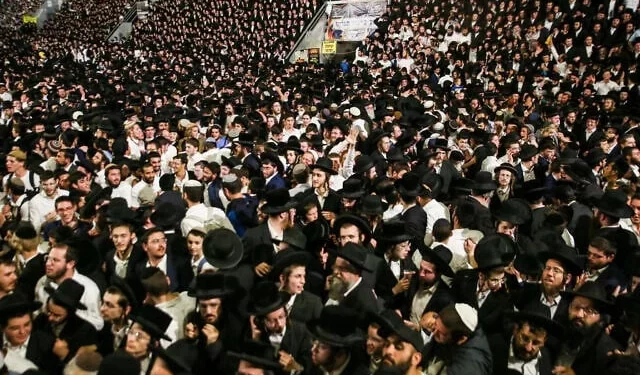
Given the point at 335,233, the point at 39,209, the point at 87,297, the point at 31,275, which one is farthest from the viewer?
the point at 39,209

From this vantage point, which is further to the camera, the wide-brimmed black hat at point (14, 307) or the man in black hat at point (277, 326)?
the man in black hat at point (277, 326)

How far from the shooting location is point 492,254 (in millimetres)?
4352

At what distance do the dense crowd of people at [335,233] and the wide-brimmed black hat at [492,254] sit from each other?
0.02m

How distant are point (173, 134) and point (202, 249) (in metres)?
6.32

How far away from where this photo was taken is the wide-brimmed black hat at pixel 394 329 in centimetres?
328

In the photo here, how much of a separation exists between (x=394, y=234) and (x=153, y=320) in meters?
2.35

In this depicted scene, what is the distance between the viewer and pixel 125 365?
291 centimetres

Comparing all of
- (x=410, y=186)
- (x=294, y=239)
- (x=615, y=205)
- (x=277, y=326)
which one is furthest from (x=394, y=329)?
(x=615, y=205)

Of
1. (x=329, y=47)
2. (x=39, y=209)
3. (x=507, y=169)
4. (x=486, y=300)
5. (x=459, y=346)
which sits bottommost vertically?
(x=329, y=47)

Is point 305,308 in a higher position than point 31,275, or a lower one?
higher

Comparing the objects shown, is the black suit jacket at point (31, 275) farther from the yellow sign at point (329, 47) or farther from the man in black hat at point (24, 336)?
the yellow sign at point (329, 47)

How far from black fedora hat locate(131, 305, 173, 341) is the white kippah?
1929 millimetres

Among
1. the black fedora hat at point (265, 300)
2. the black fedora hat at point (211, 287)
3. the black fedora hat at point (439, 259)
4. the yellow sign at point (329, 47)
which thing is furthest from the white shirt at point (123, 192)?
the yellow sign at point (329, 47)

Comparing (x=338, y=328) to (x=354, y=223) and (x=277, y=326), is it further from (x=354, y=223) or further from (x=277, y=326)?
(x=354, y=223)
